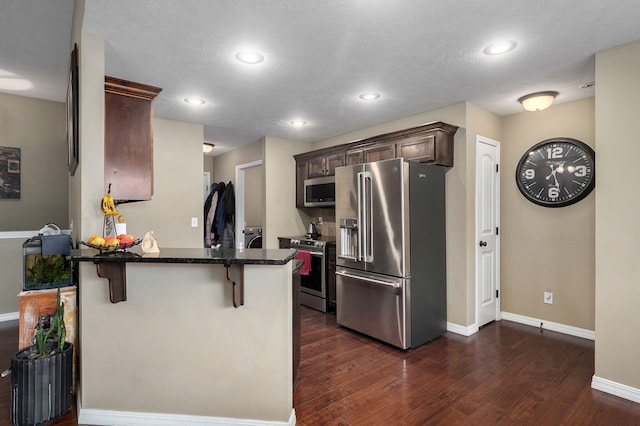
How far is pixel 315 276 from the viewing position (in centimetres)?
441

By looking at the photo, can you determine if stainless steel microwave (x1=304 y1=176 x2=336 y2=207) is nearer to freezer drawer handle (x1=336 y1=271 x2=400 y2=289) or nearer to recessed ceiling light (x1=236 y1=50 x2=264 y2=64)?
freezer drawer handle (x1=336 y1=271 x2=400 y2=289)

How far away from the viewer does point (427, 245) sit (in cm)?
337

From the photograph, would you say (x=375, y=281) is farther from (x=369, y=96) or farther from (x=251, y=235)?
(x=251, y=235)

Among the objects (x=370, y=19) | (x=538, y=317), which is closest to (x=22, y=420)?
(x=370, y=19)

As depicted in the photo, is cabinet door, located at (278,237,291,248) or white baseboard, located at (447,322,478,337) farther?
cabinet door, located at (278,237,291,248)

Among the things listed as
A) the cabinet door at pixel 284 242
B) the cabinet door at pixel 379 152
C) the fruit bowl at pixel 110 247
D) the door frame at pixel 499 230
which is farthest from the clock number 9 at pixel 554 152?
the fruit bowl at pixel 110 247

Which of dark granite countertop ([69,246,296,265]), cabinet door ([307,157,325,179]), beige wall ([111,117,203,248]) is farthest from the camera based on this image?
cabinet door ([307,157,325,179])

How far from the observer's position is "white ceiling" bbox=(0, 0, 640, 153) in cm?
190

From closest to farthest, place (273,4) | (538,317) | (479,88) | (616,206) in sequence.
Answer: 1. (273,4)
2. (616,206)
3. (479,88)
4. (538,317)

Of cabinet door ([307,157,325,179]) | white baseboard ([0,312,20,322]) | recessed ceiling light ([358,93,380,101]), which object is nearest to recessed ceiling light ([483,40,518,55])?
recessed ceiling light ([358,93,380,101])

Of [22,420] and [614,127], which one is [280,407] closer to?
[22,420]

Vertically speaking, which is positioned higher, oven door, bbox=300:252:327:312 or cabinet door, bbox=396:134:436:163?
cabinet door, bbox=396:134:436:163

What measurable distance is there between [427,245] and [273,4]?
2.52 meters

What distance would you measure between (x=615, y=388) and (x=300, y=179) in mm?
4109
